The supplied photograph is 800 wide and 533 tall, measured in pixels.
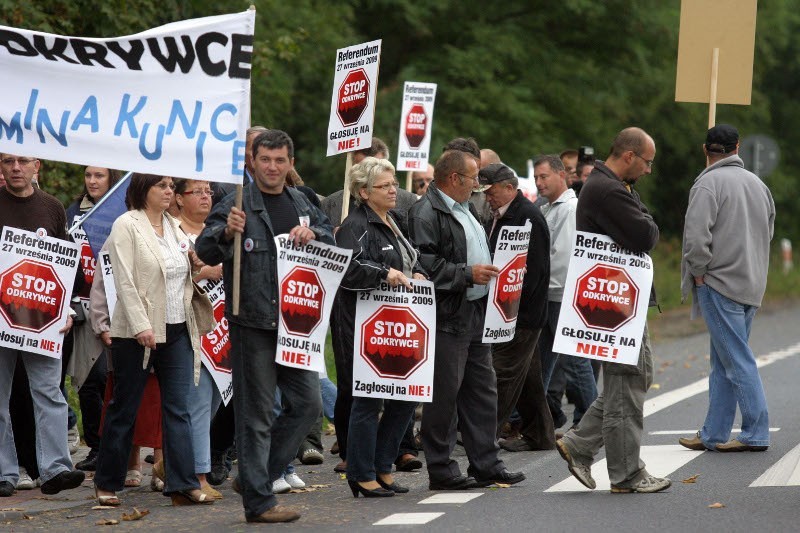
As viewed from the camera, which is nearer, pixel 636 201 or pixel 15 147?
pixel 15 147

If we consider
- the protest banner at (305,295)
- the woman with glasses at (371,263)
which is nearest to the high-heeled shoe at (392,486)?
the woman with glasses at (371,263)

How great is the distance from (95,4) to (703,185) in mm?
9788

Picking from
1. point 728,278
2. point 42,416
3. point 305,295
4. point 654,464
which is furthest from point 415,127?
point 305,295

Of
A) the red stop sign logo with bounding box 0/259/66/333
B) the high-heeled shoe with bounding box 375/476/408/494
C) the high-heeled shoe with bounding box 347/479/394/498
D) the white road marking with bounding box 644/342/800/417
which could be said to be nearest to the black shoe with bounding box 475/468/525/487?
the high-heeled shoe with bounding box 375/476/408/494

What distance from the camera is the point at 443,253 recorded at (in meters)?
9.40

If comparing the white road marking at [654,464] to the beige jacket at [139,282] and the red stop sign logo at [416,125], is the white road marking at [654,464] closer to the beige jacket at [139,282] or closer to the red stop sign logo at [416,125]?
the beige jacket at [139,282]

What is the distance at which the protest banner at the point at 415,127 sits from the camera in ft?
48.5

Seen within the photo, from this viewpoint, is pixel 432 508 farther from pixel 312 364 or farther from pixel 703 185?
pixel 703 185

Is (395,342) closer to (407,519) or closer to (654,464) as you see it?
(407,519)

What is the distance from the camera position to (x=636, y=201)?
9.07 m

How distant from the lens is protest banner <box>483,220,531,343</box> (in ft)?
32.4

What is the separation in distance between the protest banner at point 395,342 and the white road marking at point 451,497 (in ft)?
1.89

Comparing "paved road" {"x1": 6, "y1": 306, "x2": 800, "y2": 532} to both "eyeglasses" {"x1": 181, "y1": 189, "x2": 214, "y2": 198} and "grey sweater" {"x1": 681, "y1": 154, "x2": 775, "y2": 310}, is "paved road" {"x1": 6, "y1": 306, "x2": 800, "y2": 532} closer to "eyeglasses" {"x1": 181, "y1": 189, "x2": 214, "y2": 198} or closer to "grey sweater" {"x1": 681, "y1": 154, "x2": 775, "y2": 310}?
"grey sweater" {"x1": 681, "y1": 154, "x2": 775, "y2": 310}

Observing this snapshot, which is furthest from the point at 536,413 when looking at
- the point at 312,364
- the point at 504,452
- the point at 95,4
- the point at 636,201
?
the point at 95,4
